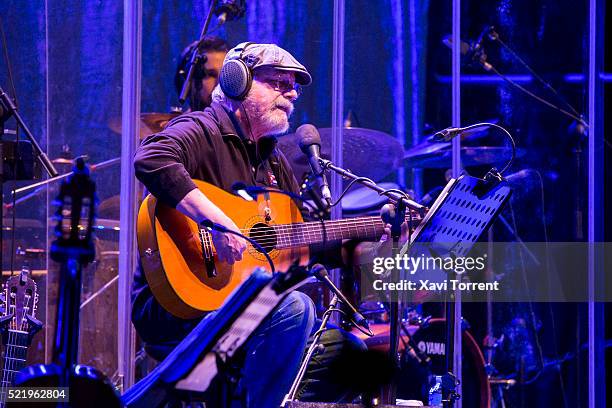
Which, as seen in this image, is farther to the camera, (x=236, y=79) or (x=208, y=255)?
(x=236, y=79)

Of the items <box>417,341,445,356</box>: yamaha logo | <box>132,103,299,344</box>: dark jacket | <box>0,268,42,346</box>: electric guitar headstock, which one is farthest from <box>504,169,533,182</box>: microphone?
<box>0,268,42,346</box>: electric guitar headstock

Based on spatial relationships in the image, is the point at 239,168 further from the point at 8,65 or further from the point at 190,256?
the point at 8,65

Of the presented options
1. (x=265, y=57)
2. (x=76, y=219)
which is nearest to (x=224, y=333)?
(x=76, y=219)

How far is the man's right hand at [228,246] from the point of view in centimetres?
326

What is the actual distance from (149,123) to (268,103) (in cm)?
105

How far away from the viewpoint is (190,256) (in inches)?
130

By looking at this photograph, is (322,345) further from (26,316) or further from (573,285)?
(573,285)

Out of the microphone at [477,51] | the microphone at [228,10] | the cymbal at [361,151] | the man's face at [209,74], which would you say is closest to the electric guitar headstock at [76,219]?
the cymbal at [361,151]

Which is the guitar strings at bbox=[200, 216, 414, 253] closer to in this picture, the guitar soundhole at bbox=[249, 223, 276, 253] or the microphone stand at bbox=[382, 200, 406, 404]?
the guitar soundhole at bbox=[249, 223, 276, 253]

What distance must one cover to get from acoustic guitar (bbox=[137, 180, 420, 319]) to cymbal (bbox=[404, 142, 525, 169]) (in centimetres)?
131

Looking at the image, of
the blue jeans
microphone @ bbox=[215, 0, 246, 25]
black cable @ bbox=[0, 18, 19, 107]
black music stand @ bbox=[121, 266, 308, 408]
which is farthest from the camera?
microphone @ bbox=[215, 0, 246, 25]

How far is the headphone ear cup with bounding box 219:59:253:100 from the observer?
11.7 ft

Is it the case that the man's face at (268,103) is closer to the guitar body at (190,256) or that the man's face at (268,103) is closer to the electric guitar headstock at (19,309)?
the guitar body at (190,256)

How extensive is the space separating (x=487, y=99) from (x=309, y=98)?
42.3 inches
